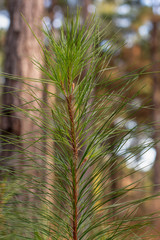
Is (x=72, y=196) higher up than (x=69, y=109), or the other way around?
(x=69, y=109)

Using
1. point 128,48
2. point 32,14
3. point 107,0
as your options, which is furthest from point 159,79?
point 32,14

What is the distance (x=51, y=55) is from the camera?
93cm

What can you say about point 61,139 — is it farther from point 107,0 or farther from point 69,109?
point 107,0

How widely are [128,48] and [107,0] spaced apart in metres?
1.93

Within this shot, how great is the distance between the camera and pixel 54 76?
90 cm

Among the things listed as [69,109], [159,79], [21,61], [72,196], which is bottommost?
[72,196]

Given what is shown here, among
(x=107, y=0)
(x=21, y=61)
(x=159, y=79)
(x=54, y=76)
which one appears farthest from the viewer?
(x=159, y=79)

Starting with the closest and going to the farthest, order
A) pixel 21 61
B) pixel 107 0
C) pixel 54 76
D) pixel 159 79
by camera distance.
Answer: pixel 54 76 < pixel 21 61 < pixel 107 0 < pixel 159 79

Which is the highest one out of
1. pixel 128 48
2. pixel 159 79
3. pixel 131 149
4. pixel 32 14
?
pixel 128 48

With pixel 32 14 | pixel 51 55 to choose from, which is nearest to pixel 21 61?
pixel 32 14

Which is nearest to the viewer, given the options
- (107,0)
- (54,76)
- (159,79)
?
(54,76)

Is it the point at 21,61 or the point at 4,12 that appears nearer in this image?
the point at 21,61

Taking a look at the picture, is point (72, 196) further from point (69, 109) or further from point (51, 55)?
point (51, 55)

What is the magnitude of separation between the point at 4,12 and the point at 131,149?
1068 cm
